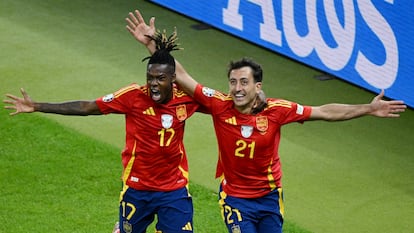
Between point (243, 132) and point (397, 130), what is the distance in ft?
17.0

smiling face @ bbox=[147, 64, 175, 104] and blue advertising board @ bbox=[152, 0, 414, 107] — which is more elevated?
smiling face @ bbox=[147, 64, 175, 104]

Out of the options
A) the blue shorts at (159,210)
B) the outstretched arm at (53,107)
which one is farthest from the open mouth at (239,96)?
the outstretched arm at (53,107)

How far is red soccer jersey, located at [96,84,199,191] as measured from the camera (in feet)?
31.3

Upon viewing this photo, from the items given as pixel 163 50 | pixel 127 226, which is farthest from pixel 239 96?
pixel 127 226

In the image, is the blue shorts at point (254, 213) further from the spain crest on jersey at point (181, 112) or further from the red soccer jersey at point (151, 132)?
the spain crest on jersey at point (181, 112)

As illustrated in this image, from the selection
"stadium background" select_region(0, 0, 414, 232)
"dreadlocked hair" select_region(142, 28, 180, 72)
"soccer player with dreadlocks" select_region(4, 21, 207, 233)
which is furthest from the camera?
"stadium background" select_region(0, 0, 414, 232)

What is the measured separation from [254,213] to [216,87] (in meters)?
6.21

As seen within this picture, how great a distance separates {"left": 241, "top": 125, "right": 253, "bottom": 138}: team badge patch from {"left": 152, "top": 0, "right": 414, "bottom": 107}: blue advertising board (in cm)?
535

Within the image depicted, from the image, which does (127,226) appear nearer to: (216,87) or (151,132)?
(151,132)

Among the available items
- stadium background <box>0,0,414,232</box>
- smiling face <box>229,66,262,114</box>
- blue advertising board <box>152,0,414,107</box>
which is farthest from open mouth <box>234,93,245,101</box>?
blue advertising board <box>152,0,414,107</box>

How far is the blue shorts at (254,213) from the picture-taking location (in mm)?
9414

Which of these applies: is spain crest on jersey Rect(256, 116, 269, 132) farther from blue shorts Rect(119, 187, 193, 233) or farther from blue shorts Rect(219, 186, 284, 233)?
blue shorts Rect(119, 187, 193, 233)

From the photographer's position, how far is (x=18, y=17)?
61.5 feet

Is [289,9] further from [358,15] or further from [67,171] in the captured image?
[67,171]
